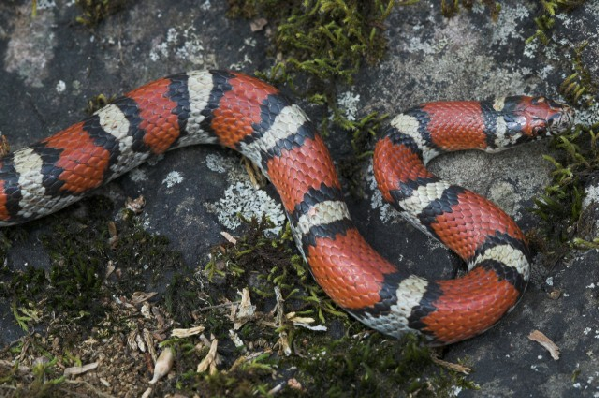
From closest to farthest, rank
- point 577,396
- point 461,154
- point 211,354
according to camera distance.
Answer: point 577,396 < point 211,354 < point 461,154

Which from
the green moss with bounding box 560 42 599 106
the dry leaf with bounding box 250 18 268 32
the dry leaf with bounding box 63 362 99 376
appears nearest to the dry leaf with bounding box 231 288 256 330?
the dry leaf with bounding box 63 362 99 376

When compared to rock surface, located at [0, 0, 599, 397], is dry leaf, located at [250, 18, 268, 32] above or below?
above

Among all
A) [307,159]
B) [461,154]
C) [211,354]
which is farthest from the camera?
[461,154]

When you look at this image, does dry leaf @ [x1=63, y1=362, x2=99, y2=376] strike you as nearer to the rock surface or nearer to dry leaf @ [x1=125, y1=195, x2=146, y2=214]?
the rock surface

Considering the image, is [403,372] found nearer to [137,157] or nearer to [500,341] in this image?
[500,341]

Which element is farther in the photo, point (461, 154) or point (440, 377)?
point (461, 154)

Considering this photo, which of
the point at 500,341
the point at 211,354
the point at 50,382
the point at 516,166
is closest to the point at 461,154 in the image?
the point at 516,166

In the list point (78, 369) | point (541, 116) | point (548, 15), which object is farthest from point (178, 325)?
point (548, 15)

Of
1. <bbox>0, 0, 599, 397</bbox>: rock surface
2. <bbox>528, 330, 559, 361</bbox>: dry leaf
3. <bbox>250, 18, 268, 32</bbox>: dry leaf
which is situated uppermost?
<bbox>250, 18, 268, 32</bbox>: dry leaf
